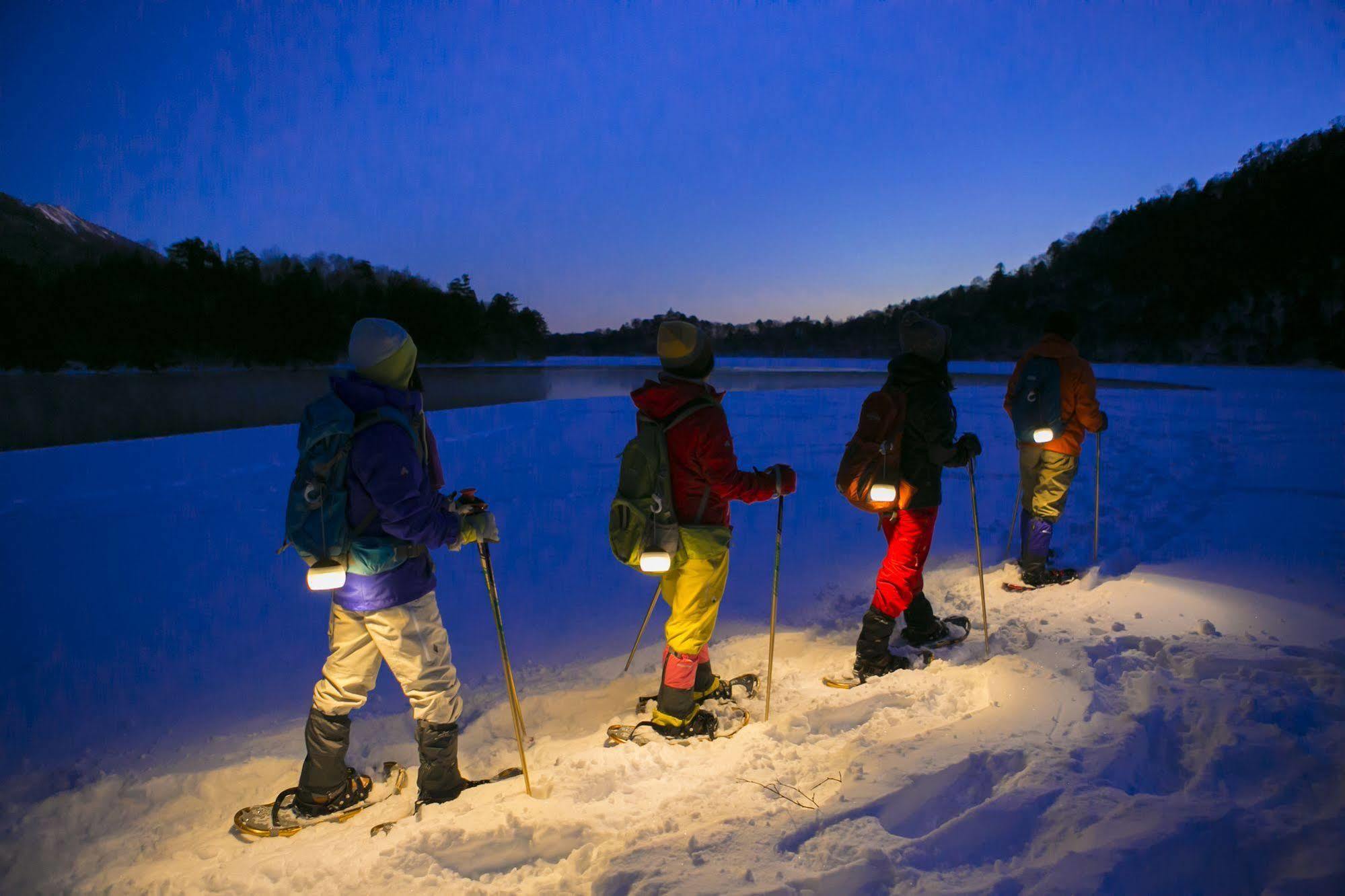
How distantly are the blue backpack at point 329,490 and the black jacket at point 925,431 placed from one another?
2795 mm

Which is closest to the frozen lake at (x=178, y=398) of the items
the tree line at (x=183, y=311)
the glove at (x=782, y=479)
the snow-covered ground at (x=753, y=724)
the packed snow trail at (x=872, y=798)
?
the tree line at (x=183, y=311)

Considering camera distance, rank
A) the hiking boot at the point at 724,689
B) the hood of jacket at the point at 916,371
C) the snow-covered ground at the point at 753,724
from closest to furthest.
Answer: the snow-covered ground at the point at 753,724
the hiking boot at the point at 724,689
the hood of jacket at the point at 916,371

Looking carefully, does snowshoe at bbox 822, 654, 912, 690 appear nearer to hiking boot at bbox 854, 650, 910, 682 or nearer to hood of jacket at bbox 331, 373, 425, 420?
hiking boot at bbox 854, 650, 910, 682

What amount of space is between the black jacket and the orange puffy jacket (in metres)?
1.71

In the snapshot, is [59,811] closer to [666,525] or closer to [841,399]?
[666,525]

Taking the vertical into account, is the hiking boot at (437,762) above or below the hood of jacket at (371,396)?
below

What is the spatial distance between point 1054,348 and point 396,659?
201 inches

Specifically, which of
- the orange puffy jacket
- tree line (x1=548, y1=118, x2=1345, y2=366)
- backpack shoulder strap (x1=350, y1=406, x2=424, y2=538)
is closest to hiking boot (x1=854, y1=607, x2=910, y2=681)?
the orange puffy jacket

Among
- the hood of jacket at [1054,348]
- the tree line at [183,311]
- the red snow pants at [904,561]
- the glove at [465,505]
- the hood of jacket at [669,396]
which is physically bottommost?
the red snow pants at [904,561]

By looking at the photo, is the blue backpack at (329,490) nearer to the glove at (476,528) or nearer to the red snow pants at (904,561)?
the glove at (476,528)

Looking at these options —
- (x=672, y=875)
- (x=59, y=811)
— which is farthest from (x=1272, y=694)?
(x=59, y=811)

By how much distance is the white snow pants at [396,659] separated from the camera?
2633mm

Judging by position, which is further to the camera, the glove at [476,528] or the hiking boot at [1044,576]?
Answer: the hiking boot at [1044,576]

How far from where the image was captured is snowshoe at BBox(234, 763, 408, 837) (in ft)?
8.74
